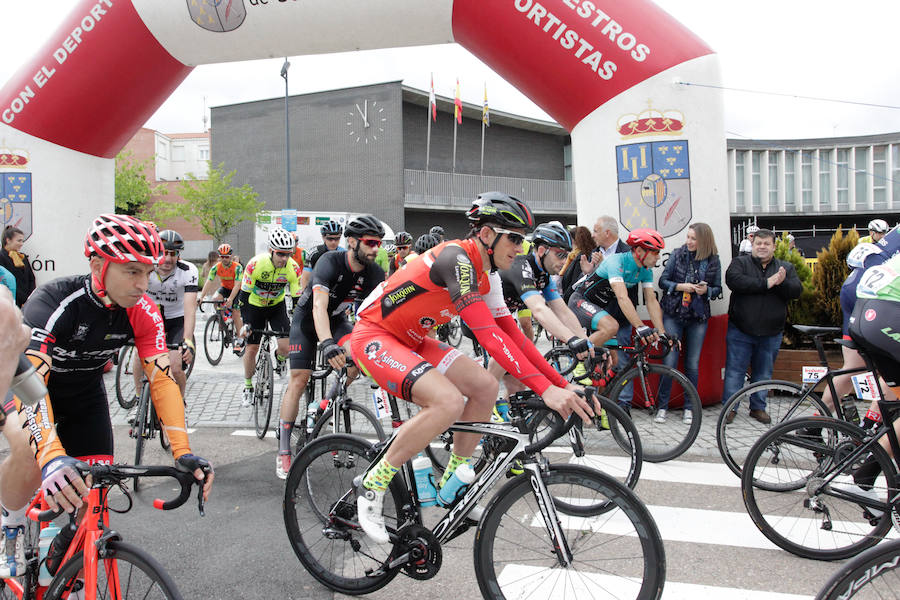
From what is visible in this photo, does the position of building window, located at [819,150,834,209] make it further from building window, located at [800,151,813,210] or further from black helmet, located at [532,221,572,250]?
black helmet, located at [532,221,572,250]

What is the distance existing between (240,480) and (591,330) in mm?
3755

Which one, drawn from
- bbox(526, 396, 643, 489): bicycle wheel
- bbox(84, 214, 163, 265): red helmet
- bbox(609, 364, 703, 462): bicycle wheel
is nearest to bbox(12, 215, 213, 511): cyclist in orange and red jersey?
bbox(84, 214, 163, 265): red helmet

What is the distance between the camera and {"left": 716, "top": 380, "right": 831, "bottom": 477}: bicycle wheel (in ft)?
14.3

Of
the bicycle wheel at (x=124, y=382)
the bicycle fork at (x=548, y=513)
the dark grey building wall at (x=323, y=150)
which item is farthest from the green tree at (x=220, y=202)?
the bicycle fork at (x=548, y=513)

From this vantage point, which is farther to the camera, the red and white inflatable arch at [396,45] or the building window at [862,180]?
the building window at [862,180]

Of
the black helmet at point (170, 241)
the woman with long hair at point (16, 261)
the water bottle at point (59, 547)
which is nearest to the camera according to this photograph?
the water bottle at point (59, 547)

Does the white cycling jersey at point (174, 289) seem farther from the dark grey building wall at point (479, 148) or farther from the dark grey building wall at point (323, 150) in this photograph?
the dark grey building wall at point (479, 148)

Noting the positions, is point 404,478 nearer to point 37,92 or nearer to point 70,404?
point 70,404

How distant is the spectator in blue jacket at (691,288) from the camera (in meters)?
6.48

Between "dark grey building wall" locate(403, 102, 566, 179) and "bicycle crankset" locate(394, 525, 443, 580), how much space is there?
1286 inches

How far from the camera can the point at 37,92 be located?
Answer: 8.23 meters

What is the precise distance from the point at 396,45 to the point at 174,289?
436cm

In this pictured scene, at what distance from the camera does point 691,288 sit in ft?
21.1

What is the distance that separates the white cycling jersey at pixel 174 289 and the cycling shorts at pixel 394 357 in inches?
140
